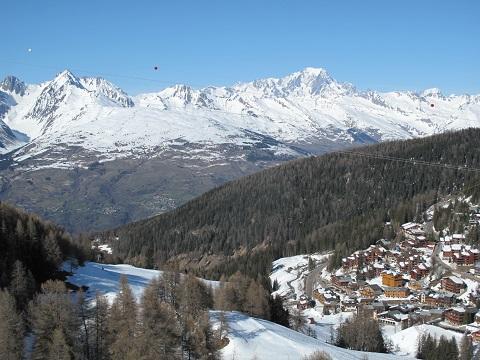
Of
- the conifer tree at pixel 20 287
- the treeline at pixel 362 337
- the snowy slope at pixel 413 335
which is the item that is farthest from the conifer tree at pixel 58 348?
the snowy slope at pixel 413 335

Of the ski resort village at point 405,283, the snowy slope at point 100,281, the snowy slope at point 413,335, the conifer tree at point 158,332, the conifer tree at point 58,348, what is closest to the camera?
the conifer tree at point 58,348

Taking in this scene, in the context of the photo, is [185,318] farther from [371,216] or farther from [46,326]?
[371,216]

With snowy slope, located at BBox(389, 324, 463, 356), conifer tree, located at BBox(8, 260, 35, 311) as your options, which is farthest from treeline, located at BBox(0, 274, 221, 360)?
snowy slope, located at BBox(389, 324, 463, 356)

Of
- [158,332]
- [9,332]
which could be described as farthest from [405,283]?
[9,332]

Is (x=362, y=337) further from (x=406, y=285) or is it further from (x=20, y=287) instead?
(x=20, y=287)

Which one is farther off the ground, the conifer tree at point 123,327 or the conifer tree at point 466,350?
the conifer tree at point 123,327

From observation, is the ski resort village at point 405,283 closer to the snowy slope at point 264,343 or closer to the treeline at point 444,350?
the treeline at point 444,350
